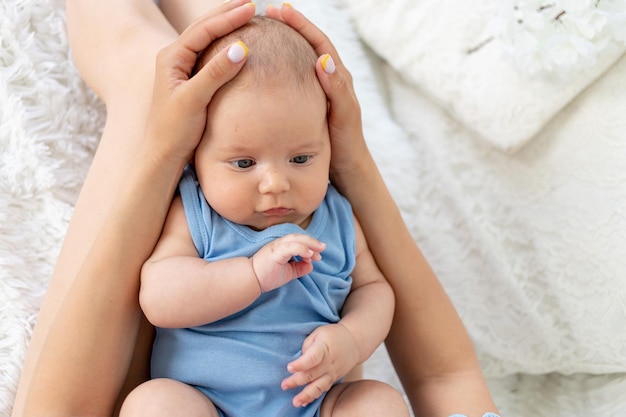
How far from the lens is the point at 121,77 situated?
137 centimetres

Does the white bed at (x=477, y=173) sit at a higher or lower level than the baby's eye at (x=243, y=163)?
lower

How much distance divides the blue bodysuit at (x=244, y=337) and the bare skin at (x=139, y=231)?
0.21ft

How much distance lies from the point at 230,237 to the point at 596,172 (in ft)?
2.65

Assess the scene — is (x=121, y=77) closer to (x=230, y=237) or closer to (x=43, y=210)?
(x=43, y=210)

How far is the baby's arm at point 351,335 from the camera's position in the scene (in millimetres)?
1049

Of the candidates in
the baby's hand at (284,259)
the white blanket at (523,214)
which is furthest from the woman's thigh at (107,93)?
the white blanket at (523,214)

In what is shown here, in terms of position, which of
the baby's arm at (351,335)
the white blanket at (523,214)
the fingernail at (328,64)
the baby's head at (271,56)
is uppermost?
the baby's head at (271,56)

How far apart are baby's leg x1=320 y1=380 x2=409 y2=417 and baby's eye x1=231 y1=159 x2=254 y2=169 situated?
1.16ft

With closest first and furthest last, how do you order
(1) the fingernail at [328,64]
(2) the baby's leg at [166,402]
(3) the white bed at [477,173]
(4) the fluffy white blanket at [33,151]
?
(2) the baby's leg at [166,402]
(1) the fingernail at [328,64]
(4) the fluffy white blanket at [33,151]
(3) the white bed at [477,173]

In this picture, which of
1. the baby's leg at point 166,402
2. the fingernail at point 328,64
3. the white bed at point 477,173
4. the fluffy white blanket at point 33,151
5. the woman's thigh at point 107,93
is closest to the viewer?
the baby's leg at point 166,402

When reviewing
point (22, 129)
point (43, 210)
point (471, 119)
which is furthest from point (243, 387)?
point (471, 119)

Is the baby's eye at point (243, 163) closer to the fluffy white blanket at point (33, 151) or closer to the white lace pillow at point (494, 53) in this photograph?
the fluffy white blanket at point (33, 151)

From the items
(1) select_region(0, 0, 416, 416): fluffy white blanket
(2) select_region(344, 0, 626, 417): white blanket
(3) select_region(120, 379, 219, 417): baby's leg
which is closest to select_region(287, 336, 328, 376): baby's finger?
(3) select_region(120, 379, 219, 417): baby's leg

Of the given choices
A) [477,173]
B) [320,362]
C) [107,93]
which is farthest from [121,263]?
[477,173]
